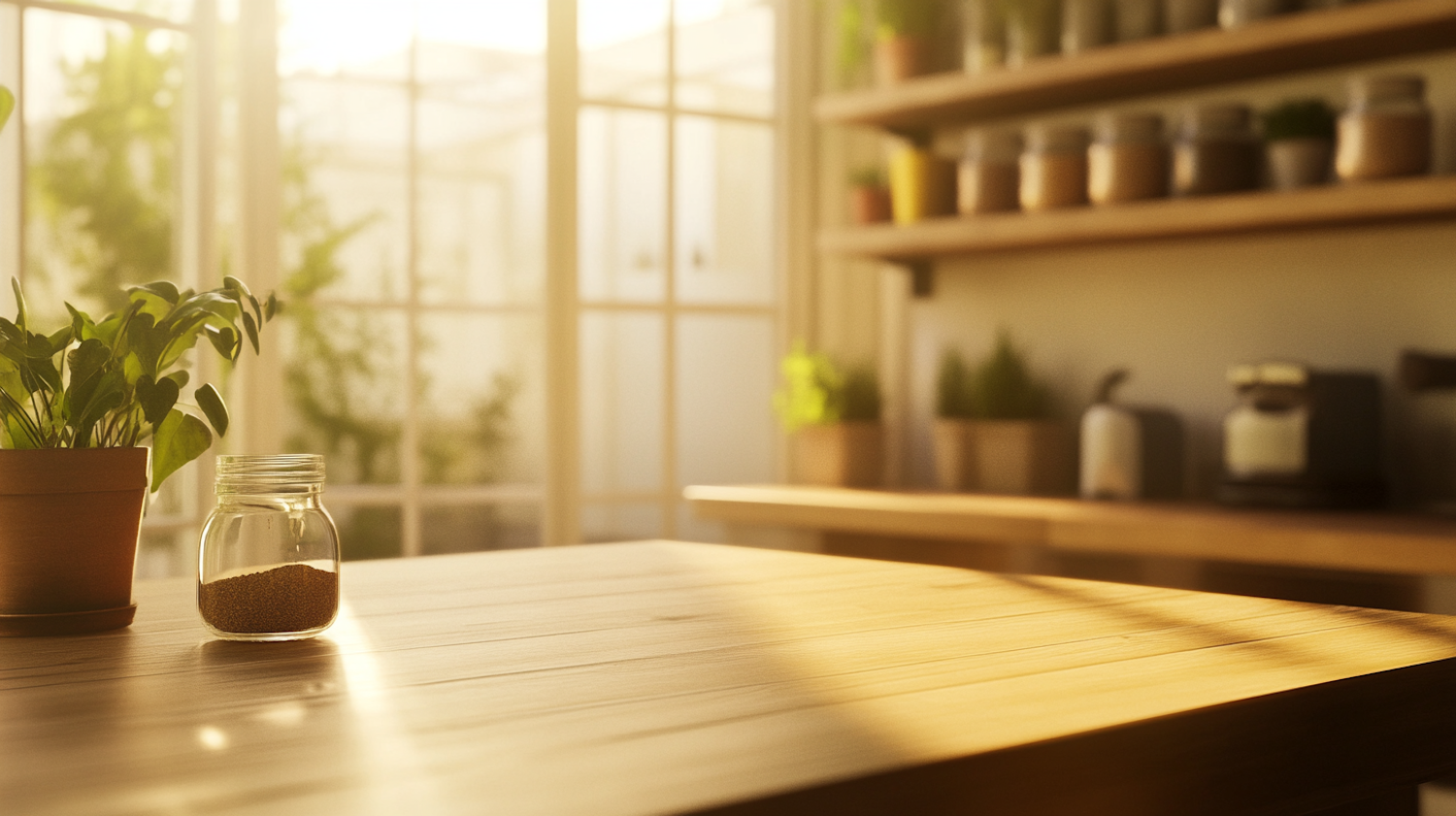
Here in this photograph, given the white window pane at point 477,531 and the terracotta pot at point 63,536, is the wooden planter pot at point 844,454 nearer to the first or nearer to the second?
the white window pane at point 477,531

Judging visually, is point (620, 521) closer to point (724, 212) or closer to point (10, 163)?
point (724, 212)

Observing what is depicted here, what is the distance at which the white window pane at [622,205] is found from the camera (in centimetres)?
340

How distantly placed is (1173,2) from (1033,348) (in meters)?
0.91

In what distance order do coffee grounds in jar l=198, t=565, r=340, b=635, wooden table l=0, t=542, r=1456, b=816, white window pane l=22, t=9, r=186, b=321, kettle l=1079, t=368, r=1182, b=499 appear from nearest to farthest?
wooden table l=0, t=542, r=1456, b=816 < coffee grounds in jar l=198, t=565, r=340, b=635 < kettle l=1079, t=368, r=1182, b=499 < white window pane l=22, t=9, r=186, b=321

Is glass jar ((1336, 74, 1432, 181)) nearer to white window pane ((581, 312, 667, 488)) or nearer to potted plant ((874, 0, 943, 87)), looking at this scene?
potted plant ((874, 0, 943, 87))

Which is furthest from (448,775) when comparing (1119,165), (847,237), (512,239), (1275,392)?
(512,239)

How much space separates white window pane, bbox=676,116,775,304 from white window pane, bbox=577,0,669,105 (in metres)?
0.14

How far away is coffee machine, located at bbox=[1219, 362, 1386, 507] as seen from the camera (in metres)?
2.59

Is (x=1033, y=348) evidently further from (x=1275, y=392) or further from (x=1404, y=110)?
(x=1404, y=110)

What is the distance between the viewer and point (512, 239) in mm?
4246

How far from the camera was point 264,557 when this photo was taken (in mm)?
943

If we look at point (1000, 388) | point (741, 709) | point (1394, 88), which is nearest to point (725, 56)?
point (1000, 388)

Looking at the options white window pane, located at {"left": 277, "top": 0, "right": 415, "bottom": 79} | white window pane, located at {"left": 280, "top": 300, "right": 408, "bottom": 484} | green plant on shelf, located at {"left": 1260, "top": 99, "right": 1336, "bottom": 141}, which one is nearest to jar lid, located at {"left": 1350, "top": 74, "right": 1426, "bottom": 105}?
green plant on shelf, located at {"left": 1260, "top": 99, "right": 1336, "bottom": 141}

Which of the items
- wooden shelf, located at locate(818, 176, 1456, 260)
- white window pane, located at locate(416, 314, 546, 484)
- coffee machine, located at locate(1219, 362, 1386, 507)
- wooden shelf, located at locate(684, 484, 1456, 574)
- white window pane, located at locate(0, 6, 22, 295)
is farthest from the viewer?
white window pane, located at locate(416, 314, 546, 484)
